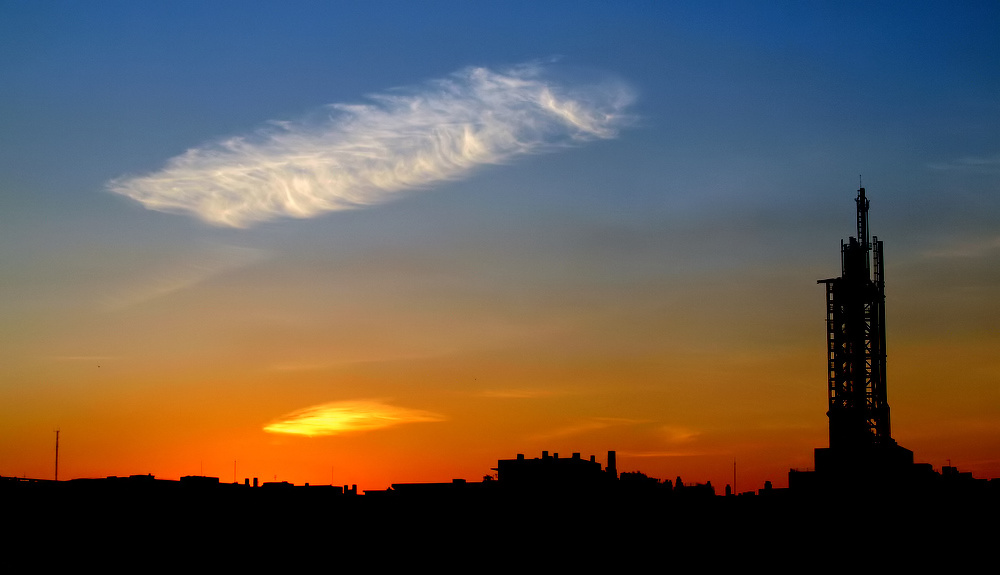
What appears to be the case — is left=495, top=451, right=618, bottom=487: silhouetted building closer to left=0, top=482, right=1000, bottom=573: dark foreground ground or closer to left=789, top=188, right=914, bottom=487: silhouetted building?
left=0, top=482, right=1000, bottom=573: dark foreground ground

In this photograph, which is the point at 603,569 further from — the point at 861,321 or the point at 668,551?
the point at 861,321

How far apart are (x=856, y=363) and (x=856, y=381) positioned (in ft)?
4.37

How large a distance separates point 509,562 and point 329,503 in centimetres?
1834

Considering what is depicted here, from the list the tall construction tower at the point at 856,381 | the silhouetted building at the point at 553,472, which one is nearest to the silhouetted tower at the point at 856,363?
the tall construction tower at the point at 856,381

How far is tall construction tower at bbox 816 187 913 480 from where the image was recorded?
97.3m

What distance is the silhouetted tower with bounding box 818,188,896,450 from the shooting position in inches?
3846

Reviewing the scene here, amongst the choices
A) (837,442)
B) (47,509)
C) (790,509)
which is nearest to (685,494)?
(790,509)

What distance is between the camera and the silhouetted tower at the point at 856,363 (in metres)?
97.7

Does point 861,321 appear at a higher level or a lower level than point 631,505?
higher

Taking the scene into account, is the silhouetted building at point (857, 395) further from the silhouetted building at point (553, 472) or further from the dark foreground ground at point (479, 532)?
the silhouetted building at point (553, 472)

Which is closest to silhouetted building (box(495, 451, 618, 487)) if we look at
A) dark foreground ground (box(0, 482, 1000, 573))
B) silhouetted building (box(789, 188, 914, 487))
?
dark foreground ground (box(0, 482, 1000, 573))

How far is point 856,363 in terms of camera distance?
98438 mm

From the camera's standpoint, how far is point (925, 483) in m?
101

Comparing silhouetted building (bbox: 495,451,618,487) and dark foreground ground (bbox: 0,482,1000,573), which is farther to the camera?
silhouetted building (bbox: 495,451,618,487)
